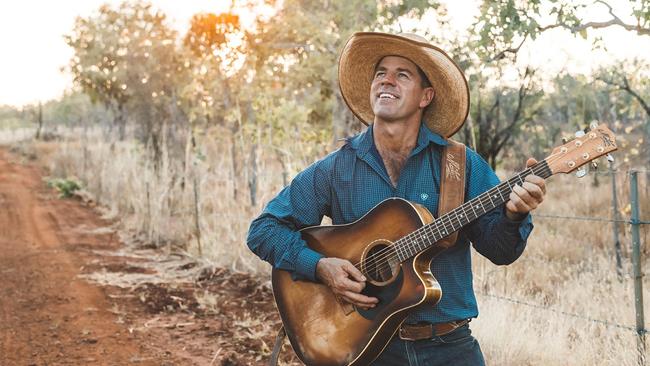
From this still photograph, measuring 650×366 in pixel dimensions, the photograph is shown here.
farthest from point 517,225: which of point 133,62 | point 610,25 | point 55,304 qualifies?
point 133,62

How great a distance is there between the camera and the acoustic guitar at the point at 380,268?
8.30 ft

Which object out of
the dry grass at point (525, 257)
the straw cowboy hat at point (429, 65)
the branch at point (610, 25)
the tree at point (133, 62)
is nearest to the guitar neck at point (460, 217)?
the straw cowboy hat at point (429, 65)

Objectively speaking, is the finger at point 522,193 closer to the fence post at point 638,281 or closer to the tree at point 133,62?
the fence post at point 638,281

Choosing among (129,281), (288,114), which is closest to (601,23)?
(129,281)

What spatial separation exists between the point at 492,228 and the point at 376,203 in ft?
1.65

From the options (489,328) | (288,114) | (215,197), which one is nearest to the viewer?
(489,328)

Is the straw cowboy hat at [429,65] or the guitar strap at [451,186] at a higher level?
the straw cowboy hat at [429,65]

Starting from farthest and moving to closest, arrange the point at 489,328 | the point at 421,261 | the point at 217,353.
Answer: the point at 217,353 → the point at 489,328 → the point at 421,261

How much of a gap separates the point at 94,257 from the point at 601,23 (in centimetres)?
718

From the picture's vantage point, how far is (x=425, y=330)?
271 cm

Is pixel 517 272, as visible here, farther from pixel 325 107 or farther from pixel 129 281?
pixel 325 107

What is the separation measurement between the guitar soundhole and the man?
0.08 metres

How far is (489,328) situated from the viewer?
5.04m

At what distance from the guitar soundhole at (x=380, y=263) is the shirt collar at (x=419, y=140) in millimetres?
398
